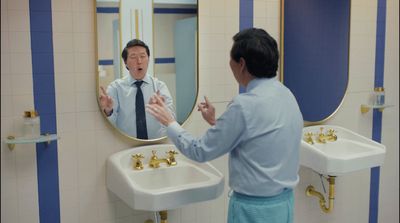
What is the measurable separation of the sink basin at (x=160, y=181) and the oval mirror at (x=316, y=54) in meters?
0.74

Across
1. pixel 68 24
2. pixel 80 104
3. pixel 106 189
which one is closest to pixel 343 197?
pixel 106 189

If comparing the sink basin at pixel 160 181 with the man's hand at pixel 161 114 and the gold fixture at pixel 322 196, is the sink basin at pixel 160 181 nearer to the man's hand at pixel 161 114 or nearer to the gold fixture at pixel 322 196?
the man's hand at pixel 161 114

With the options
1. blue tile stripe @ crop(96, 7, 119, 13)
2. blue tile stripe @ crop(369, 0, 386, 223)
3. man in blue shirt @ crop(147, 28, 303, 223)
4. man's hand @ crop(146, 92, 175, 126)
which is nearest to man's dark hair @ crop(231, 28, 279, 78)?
man in blue shirt @ crop(147, 28, 303, 223)

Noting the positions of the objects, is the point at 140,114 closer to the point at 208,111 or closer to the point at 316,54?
the point at 208,111

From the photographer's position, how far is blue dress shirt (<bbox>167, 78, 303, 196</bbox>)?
1532 millimetres

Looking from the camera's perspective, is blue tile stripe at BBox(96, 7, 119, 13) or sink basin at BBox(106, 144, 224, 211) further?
blue tile stripe at BBox(96, 7, 119, 13)

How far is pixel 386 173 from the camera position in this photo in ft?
9.66

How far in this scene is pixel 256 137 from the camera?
5.08 feet

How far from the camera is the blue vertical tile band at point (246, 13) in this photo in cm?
231

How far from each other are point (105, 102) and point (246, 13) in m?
0.81

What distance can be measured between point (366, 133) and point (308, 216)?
0.59m

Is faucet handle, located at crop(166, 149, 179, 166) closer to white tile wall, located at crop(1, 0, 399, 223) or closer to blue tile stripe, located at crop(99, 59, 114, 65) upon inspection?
white tile wall, located at crop(1, 0, 399, 223)

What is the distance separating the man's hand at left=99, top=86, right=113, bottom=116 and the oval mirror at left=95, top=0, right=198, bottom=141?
0.05 feet

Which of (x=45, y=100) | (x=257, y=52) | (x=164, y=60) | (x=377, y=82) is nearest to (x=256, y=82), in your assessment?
(x=257, y=52)
